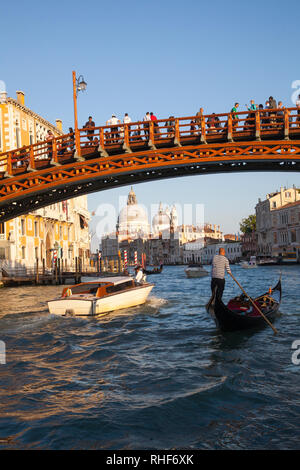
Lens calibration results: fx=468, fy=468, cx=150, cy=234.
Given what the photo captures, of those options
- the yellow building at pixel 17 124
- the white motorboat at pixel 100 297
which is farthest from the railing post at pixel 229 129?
the yellow building at pixel 17 124

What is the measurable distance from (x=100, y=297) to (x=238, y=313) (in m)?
4.11

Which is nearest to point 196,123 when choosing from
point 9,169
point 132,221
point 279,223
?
point 9,169

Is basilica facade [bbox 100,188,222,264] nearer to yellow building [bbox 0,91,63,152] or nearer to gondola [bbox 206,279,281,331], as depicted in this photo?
yellow building [bbox 0,91,63,152]

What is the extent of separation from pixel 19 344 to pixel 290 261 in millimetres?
47110

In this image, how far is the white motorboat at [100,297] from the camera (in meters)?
11.8

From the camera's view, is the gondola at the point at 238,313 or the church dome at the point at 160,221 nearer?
the gondola at the point at 238,313

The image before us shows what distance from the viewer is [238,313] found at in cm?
949

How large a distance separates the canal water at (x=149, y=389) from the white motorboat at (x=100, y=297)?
6.00 feet

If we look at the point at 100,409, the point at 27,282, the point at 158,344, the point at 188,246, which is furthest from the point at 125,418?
the point at 188,246

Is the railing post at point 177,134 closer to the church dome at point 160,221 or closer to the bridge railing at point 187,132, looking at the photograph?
the bridge railing at point 187,132

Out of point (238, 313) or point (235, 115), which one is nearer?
point (238, 313)

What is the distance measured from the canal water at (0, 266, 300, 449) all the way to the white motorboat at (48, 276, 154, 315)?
183 cm

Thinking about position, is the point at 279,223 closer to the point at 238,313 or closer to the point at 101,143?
the point at 101,143
